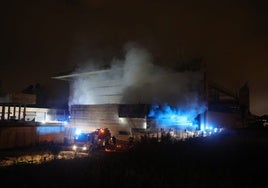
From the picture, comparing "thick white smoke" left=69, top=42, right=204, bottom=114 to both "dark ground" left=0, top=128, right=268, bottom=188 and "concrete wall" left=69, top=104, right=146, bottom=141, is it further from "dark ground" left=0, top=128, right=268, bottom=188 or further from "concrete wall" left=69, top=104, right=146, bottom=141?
"dark ground" left=0, top=128, right=268, bottom=188

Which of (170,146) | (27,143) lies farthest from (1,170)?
(27,143)

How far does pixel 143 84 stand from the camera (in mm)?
24438

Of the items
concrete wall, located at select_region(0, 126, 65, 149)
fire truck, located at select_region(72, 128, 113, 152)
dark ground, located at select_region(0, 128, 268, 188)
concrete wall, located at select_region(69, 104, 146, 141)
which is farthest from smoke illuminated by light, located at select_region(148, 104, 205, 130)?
dark ground, located at select_region(0, 128, 268, 188)

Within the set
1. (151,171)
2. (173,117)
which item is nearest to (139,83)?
(173,117)

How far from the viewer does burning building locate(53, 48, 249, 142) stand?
22.5 metres

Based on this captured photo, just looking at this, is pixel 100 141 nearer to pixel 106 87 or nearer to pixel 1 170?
pixel 106 87

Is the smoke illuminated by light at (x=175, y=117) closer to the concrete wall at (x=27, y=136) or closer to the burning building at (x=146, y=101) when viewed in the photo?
the burning building at (x=146, y=101)

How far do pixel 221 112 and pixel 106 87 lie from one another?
35.0 feet

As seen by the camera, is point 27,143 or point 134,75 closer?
point 27,143

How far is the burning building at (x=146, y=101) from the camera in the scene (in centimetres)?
2245

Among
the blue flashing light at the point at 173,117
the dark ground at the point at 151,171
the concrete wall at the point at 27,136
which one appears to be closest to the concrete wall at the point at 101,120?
the blue flashing light at the point at 173,117

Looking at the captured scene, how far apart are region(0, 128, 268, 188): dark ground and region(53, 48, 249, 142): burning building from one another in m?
10.9

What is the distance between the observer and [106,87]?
2759cm

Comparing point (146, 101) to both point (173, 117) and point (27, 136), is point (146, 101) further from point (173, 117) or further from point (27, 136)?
point (27, 136)
